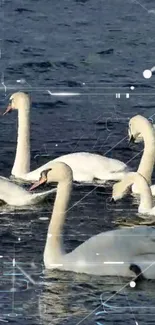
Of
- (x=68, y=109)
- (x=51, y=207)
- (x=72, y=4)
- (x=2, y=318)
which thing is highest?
(x=72, y=4)

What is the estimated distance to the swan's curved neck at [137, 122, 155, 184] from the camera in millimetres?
14922

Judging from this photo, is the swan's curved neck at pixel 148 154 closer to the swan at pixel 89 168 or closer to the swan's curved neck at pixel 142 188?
the swan at pixel 89 168

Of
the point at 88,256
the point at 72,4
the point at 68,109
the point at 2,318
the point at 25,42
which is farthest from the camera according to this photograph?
the point at 72,4

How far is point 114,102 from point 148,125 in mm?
3157

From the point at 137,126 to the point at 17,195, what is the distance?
1.53 metres

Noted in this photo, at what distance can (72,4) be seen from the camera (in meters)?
22.4

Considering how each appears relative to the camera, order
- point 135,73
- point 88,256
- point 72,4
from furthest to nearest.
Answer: point 72,4
point 135,73
point 88,256

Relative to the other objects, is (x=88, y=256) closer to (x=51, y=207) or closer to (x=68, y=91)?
(x=51, y=207)

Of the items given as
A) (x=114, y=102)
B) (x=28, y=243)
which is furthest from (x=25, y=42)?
(x=28, y=243)

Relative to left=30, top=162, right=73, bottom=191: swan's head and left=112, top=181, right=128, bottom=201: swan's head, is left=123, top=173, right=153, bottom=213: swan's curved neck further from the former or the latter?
left=30, top=162, right=73, bottom=191: swan's head

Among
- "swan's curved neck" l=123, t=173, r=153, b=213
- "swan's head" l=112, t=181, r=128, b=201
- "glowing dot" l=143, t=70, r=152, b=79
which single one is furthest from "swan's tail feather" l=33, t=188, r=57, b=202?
"glowing dot" l=143, t=70, r=152, b=79

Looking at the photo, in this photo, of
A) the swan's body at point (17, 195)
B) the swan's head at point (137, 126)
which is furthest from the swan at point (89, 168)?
the swan's body at point (17, 195)

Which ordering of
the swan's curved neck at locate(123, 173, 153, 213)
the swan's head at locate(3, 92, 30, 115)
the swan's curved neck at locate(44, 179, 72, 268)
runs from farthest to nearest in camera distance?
1. the swan's head at locate(3, 92, 30, 115)
2. the swan's curved neck at locate(123, 173, 153, 213)
3. the swan's curved neck at locate(44, 179, 72, 268)

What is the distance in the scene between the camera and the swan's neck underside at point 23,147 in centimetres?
1525
